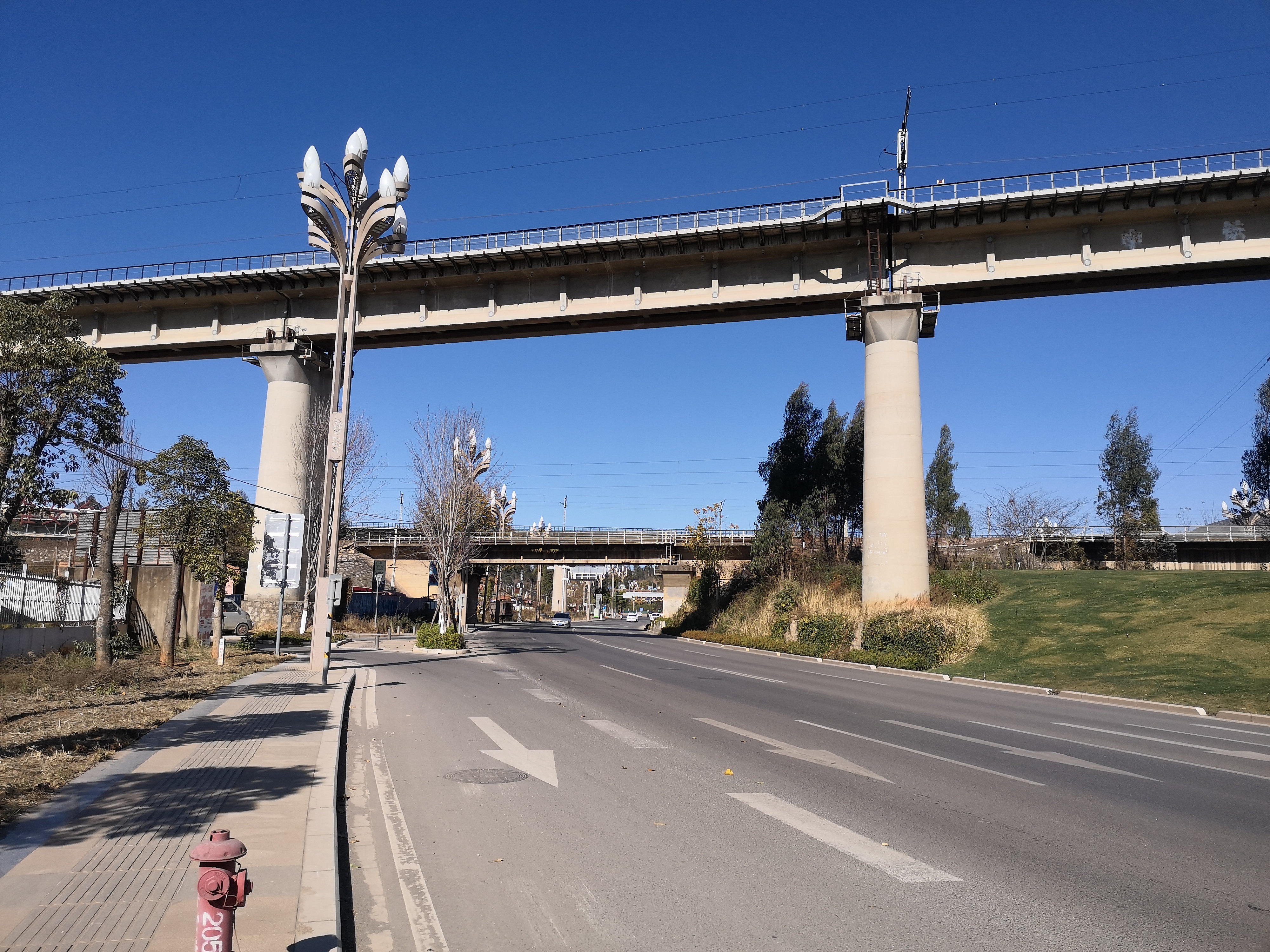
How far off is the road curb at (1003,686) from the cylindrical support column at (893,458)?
6283 millimetres

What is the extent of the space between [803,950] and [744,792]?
12.4 ft

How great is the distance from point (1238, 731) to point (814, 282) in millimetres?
22252

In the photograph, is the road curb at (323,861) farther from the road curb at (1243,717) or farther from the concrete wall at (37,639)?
the road curb at (1243,717)

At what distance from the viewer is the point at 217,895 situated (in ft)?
12.6

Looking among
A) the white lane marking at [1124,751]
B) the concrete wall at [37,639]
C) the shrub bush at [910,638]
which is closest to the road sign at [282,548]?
the concrete wall at [37,639]

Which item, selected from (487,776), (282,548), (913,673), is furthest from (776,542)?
(487,776)

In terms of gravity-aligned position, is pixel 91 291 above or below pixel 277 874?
above

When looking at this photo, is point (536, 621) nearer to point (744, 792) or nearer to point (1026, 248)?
point (1026, 248)

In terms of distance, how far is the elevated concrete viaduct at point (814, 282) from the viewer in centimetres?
2938

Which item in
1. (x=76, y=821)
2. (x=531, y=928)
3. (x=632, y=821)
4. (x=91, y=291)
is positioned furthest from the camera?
(x=91, y=291)

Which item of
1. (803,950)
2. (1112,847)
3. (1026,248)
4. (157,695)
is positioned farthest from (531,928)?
(1026,248)

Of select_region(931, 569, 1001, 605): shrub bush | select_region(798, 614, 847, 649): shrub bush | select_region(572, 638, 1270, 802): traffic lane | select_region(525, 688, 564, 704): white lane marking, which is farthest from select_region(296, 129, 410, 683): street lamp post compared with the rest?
select_region(931, 569, 1001, 605): shrub bush

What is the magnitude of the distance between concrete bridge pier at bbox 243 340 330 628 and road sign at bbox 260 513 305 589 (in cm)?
1783

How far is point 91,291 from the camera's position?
39.0 m
